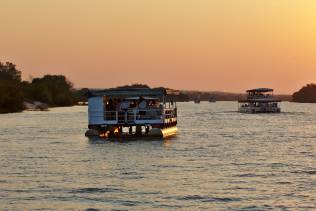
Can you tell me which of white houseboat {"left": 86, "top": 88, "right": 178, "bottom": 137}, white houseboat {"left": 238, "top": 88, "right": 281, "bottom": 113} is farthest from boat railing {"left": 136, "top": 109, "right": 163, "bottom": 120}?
white houseboat {"left": 238, "top": 88, "right": 281, "bottom": 113}

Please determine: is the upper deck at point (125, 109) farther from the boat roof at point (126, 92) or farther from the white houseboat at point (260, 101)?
the white houseboat at point (260, 101)

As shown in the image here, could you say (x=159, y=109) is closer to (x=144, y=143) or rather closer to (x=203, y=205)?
(x=144, y=143)

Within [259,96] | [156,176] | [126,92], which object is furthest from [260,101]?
[156,176]

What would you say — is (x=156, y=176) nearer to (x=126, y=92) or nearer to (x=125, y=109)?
(x=125, y=109)

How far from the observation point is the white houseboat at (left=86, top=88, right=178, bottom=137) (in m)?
68.2

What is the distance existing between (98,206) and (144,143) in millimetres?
35574

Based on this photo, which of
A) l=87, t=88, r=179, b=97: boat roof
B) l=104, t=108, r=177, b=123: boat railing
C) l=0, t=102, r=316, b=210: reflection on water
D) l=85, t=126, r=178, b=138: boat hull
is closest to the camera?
l=0, t=102, r=316, b=210: reflection on water

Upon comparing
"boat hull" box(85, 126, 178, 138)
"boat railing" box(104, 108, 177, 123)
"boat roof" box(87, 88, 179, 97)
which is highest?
"boat roof" box(87, 88, 179, 97)

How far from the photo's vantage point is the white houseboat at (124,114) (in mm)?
68250

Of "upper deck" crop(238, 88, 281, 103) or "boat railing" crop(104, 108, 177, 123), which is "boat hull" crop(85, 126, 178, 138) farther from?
"upper deck" crop(238, 88, 281, 103)

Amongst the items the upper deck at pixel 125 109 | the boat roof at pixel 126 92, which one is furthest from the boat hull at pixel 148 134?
the boat roof at pixel 126 92

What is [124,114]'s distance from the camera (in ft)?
224

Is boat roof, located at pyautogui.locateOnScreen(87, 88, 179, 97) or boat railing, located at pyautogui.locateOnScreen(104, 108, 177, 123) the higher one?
boat roof, located at pyautogui.locateOnScreen(87, 88, 179, 97)

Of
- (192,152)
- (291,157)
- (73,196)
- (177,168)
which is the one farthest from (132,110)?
(73,196)
